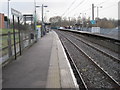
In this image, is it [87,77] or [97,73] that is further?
[97,73]

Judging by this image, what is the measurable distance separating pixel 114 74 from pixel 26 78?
152 inches

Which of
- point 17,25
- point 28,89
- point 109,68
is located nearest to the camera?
point 28,89

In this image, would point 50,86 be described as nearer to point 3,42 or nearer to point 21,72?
point 21,72

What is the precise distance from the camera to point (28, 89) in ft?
15.2

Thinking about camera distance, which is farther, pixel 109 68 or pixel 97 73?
pixel 109 68

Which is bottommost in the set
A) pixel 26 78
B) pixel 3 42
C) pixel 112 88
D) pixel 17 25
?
pixel 112 88

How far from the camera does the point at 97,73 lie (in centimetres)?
789

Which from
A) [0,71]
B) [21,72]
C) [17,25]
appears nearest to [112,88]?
[21,72]

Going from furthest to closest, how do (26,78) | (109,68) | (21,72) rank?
(109,68) < (21,72) < (26,78)

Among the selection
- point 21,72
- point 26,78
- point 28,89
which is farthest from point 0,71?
point 28,89

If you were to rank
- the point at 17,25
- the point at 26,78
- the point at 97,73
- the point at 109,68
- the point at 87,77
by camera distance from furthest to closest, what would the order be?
the point at 17,25 < the point at 109,68 < the point at 97,73 < the point at 87,77 < the point at 26,78

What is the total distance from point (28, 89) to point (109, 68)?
17.1ft

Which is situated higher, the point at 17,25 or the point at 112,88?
the point at 17,25

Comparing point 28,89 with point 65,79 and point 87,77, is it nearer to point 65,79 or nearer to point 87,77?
point 65,79
